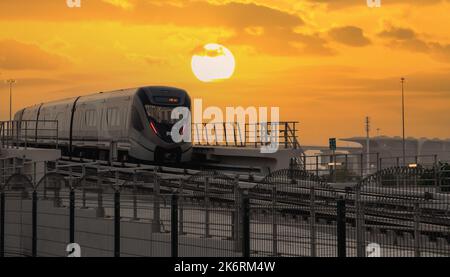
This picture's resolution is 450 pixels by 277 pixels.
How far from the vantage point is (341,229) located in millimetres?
12523

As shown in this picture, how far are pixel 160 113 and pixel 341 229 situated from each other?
96.1 feet

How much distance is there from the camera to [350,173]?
125 ft

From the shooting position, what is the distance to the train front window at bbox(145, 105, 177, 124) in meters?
40.8

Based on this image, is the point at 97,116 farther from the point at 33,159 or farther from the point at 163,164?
the point at 33,159

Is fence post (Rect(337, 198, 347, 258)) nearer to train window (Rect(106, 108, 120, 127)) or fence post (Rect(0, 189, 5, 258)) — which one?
fence post (Rect(0, 189, 5, 258))

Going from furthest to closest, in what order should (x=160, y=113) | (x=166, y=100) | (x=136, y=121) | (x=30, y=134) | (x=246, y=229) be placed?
(x=30, y=134)
(x=166, y=100)
(x=160, y=113)
(x=136, y=121)
(x=246, y=229)

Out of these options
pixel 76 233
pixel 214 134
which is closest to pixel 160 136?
pixel 214 134

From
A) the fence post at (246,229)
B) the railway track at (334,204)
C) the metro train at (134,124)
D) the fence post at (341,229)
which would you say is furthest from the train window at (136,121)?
the fence post at (341,229)

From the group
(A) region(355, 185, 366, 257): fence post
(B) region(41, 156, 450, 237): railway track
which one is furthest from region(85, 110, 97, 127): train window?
(A) region(355, 185, 366, 257): fence post

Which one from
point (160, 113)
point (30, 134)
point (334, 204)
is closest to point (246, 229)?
point (334, 204)

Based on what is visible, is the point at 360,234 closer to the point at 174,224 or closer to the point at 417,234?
the point at 417,234

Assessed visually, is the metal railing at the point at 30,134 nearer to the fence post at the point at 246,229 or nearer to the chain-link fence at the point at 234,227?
the chain-link fence at the point at 234,227

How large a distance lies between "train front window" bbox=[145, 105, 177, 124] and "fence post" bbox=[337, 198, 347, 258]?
1127 inches

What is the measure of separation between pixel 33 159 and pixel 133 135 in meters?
6.13
